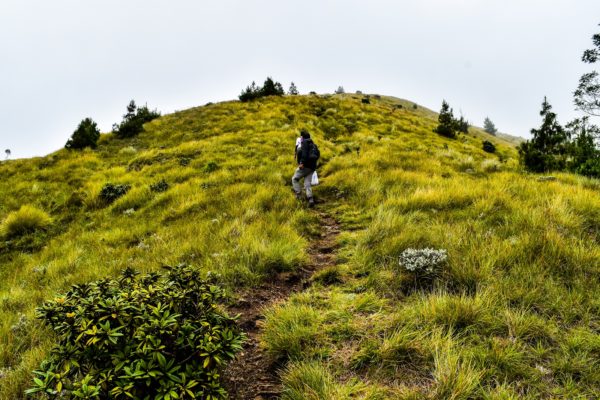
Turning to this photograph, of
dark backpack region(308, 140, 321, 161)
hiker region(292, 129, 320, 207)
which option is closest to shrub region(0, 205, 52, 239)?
hiker region(292, 129, 320, 207)

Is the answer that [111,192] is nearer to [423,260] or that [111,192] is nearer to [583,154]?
[423,260]

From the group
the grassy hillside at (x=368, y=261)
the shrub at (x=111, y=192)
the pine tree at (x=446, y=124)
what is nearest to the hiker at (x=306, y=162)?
the grassy hillside at (x=368, y=261)

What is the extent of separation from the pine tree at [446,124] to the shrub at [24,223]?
2388cm

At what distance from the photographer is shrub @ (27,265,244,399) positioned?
233cm

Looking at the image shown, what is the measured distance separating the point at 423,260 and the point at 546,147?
1102cm

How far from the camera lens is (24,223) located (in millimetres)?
8906

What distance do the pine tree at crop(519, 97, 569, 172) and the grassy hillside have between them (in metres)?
0.83

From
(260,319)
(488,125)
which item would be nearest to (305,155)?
(260,319)

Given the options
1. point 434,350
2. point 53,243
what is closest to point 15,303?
point 53,243

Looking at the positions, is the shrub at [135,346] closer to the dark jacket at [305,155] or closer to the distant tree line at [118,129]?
the dark jacket at [305,155]

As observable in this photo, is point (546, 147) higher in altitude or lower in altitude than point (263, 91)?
lower

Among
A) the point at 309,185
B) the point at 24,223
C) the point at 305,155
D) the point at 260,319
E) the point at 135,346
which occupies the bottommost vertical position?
the point at 260,319

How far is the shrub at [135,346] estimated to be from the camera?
2334 mm

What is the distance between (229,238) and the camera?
6.21m
